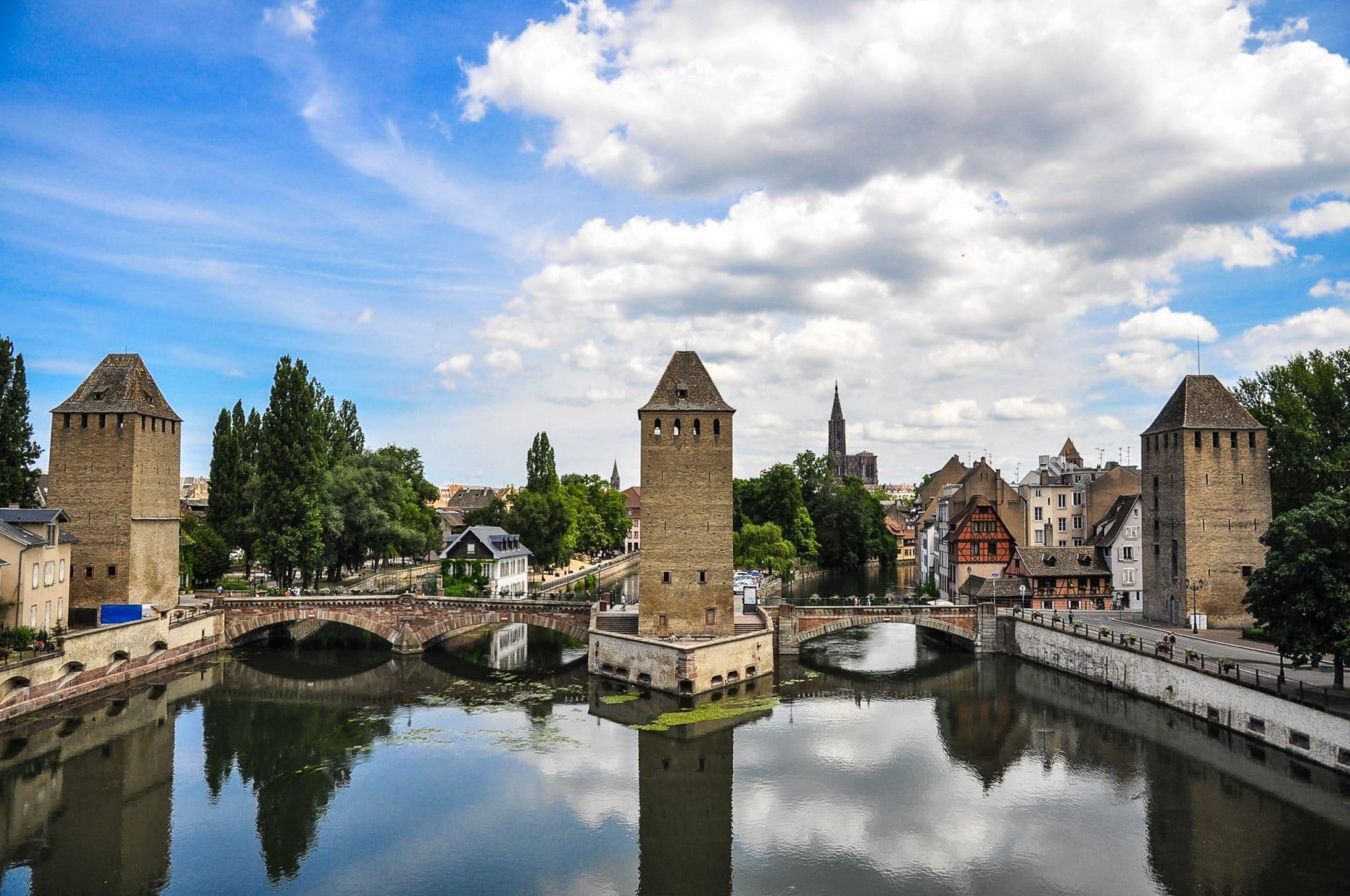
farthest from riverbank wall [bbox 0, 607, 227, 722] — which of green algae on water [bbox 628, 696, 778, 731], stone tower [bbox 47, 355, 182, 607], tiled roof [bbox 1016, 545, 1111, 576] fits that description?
tiled roof [bbox 1016, 545, 1111, 576]

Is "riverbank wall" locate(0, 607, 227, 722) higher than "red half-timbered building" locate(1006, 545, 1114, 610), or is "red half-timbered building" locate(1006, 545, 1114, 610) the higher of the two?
"red half-timbered building" locate(1006, 545, 1114, 610)

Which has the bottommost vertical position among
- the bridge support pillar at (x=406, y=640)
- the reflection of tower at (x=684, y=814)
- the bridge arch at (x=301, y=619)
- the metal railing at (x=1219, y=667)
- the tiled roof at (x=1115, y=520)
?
the reflection of tower at (x=684, y=814)

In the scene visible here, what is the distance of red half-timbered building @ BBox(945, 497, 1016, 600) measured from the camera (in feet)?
188

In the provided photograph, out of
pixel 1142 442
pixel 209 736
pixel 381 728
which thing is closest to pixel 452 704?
pixel 381 728

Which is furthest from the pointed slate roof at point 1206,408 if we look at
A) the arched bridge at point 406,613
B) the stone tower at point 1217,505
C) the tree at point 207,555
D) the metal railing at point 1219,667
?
the tree at point 207,555

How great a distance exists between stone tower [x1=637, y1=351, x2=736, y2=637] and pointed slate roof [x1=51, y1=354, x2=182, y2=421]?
24.9 metres

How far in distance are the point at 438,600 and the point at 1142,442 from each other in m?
38.1

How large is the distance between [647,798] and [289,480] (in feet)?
112

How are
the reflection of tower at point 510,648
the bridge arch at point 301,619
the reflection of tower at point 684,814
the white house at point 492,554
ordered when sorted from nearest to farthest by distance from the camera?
the reflection of tower at point 684,814, the reflection of tower at point 510,648, the bridge arch at point 301,619, the white house at point 492,554

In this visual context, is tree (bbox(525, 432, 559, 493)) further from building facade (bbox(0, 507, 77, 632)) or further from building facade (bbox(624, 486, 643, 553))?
building facade (bbox(0, 507, 77, 632))

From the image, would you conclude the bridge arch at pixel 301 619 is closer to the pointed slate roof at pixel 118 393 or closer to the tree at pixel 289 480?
the tree at pixel 289 480

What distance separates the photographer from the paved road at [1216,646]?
1149 inches

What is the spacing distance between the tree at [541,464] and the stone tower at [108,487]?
4610 cm

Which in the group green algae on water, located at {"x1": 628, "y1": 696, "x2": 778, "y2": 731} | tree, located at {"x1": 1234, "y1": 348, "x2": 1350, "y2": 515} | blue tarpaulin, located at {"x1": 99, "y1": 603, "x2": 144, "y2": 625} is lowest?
green algae on water, located at {"x1": 628, "y1": 696, "x2": 778, "y2": 731}
